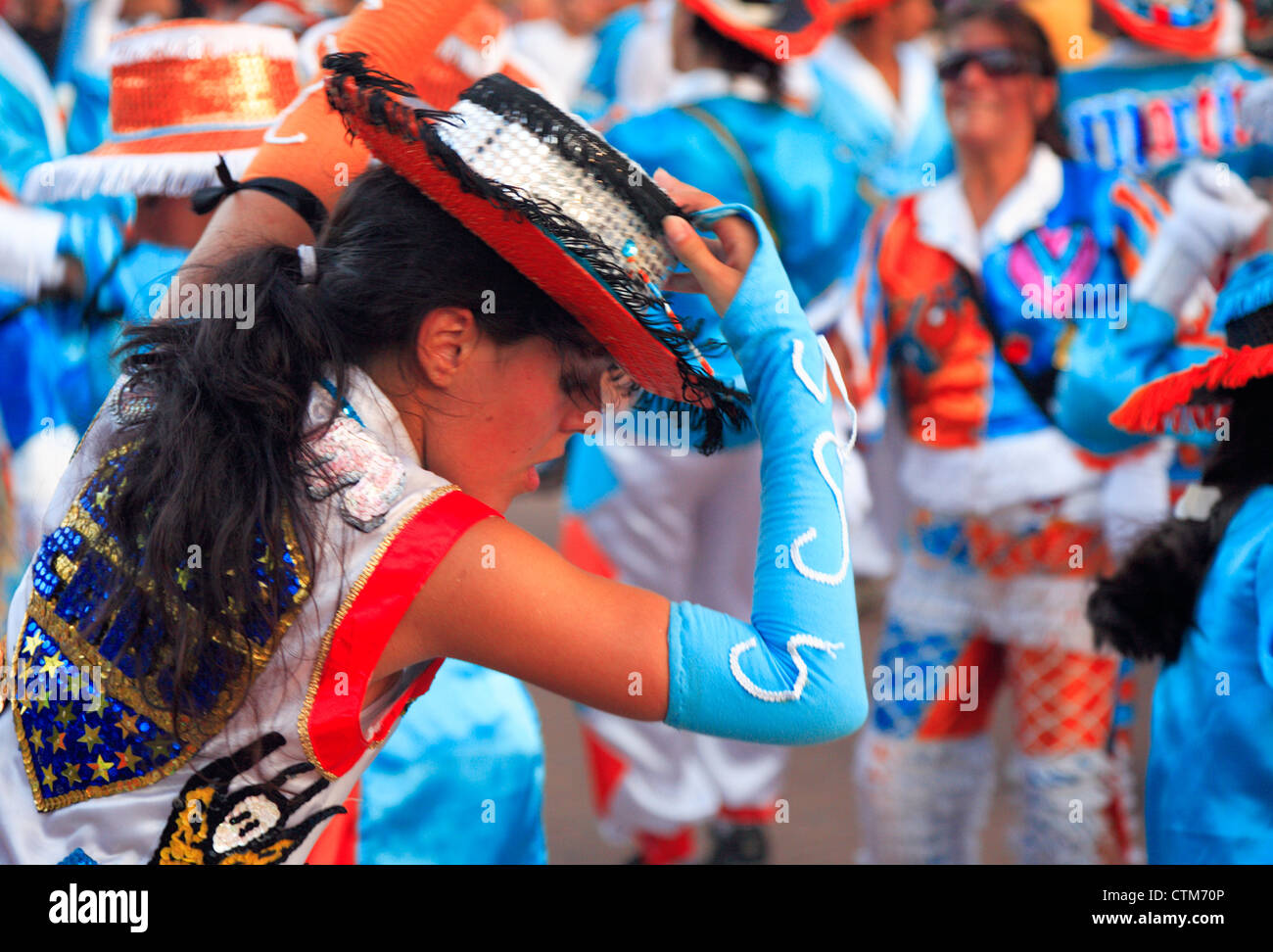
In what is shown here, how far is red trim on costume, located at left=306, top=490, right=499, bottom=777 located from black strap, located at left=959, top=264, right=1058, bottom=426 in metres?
2.10

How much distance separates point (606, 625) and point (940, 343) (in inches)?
82.8

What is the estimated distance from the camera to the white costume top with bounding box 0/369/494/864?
1361 millimetres

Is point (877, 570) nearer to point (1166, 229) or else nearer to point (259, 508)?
point (1166, 229)

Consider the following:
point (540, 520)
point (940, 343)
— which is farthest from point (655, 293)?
point (540, 520)

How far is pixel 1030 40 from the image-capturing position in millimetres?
3414

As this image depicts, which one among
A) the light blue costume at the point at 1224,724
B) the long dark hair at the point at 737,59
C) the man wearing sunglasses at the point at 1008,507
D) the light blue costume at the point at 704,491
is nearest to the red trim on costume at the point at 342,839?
the light blue costume at the point at 1224,724

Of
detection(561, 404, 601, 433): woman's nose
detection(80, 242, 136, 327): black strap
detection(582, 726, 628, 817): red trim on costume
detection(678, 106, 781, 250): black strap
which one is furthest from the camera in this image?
detection(582, 726, 628, 817): red trim on costume

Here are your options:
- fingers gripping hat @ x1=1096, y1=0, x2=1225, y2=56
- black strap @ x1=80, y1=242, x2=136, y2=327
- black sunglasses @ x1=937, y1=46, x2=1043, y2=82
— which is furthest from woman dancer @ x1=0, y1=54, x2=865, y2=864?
fingers gripping hat @ x1=1096, y1=0, x2=1225, y2=56

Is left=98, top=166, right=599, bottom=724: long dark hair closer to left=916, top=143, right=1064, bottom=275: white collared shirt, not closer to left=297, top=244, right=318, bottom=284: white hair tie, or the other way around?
left=297, top=244, right=318, bottom=284: white hair tie

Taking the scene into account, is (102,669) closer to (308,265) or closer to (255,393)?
(255,393)

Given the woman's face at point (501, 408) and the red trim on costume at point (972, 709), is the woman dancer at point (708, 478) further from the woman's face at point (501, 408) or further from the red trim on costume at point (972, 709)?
the woman's face at point (501, 408)

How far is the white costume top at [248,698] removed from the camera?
1.36 m

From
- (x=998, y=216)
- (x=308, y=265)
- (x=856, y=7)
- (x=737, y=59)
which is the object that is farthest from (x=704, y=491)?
(x=856, y=7)

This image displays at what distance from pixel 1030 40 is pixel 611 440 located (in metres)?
1.46
